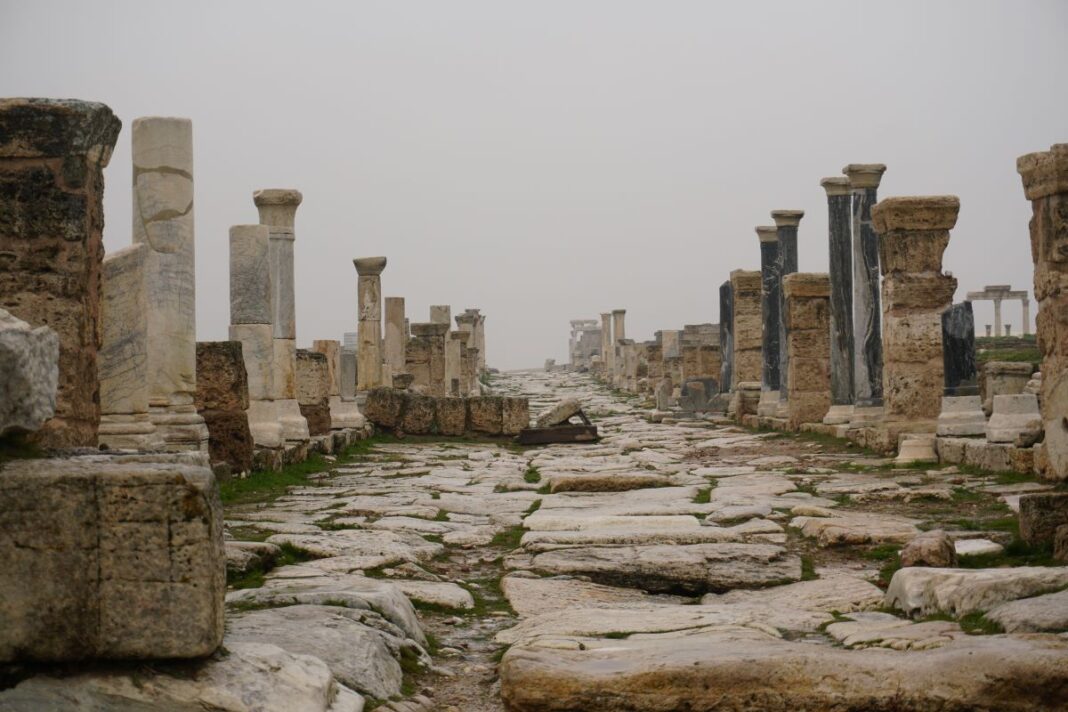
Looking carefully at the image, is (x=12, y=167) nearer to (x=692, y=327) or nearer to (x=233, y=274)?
(x=233, y=274)

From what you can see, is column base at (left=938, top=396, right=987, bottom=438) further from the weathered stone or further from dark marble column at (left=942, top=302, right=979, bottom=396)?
the weathered stone

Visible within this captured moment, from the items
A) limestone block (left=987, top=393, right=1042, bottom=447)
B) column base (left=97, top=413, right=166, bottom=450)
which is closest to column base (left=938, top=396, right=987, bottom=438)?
limestone block (left=987, top=393, right=1042, bottom=447)

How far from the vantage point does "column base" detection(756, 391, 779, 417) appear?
21164mm

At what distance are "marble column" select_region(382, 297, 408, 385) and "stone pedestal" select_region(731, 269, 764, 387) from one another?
25.6 feet

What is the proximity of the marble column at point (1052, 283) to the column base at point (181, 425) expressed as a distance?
6.45 m

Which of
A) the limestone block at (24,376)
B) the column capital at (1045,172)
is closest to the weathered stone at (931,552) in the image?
the column capital at (1045,172)

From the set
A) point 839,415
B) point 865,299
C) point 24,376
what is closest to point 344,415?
point 839,415

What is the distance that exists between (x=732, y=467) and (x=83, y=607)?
34.6ft

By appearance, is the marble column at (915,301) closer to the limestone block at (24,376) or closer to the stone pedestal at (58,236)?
the stone pedestal at (58,236)

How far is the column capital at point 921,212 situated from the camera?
1339cm

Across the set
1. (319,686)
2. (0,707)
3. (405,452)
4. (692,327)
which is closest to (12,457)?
(0,707)

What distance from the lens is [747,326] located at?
80.2ft

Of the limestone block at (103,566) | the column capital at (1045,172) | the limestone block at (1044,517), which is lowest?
the limestone block at (1044,517)

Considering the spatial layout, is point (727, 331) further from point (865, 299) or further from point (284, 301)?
point (284, 301)
